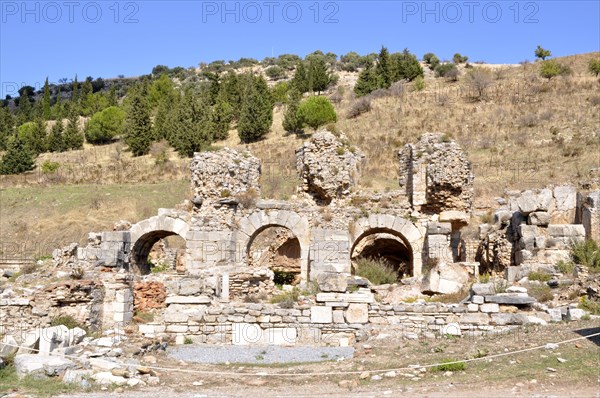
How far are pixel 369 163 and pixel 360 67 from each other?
171ft

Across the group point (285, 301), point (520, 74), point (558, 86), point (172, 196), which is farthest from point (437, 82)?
point (285, 301)

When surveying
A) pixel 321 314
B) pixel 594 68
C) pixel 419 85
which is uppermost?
pixel 594 68

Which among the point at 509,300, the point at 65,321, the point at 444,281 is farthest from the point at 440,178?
the point at 65,321

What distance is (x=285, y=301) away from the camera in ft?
37.9

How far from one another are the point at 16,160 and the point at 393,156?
1073 inches

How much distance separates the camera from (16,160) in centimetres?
4431

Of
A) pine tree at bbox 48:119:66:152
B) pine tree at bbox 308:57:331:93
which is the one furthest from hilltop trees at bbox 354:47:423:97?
pine tree at bbox 48:119:66:152

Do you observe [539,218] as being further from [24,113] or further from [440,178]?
[24,113]

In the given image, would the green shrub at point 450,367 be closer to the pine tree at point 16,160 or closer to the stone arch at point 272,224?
the stone arch at point 272,224

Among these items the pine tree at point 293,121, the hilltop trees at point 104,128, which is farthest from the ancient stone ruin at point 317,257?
the hilltop trees at point 104,128

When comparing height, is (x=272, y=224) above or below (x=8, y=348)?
above

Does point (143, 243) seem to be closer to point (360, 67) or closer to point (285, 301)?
point (285, 301)

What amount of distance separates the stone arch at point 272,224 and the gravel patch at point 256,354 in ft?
26.0

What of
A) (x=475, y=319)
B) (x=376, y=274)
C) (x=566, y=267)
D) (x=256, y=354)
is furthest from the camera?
(x=376, y=274)
